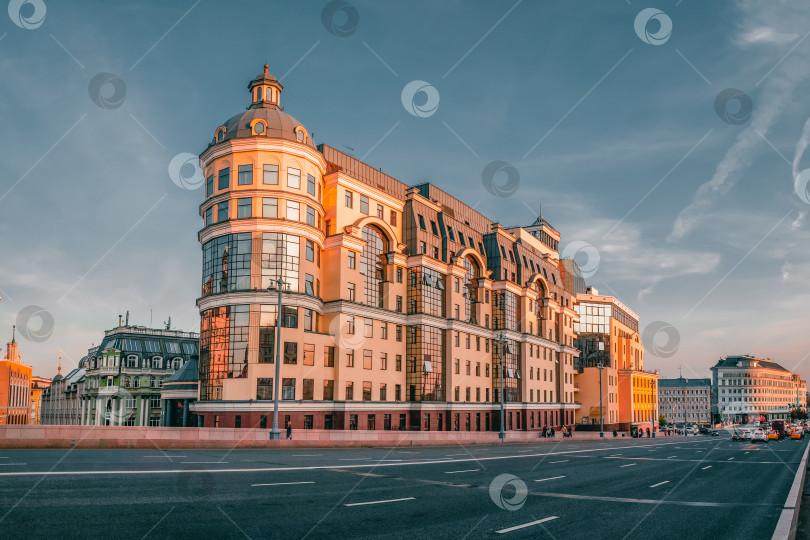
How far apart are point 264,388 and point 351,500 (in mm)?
31840

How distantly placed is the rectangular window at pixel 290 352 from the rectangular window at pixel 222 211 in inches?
423

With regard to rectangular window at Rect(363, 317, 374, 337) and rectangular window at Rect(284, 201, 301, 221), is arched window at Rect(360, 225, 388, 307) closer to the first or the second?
rectangular window at Rect(363, 317, 374, 337)

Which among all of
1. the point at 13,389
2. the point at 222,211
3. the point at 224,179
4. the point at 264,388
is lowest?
the point at 13,389

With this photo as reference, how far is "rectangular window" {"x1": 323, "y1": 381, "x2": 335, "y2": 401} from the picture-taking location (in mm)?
50469

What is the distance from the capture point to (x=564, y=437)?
70.1 metres

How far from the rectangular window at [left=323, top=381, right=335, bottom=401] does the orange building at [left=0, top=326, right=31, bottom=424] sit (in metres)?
86.0

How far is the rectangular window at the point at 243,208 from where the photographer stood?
47.6 metres

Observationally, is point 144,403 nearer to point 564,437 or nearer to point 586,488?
point 564,437

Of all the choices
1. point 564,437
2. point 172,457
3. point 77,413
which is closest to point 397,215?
point 564,437

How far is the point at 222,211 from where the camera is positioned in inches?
1923

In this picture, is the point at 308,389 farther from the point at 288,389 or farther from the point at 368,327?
the point at 368,327

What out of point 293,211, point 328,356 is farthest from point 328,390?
point 293,211

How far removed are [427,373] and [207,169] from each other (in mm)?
26976

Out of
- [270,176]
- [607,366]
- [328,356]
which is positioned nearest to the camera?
[270,176]
